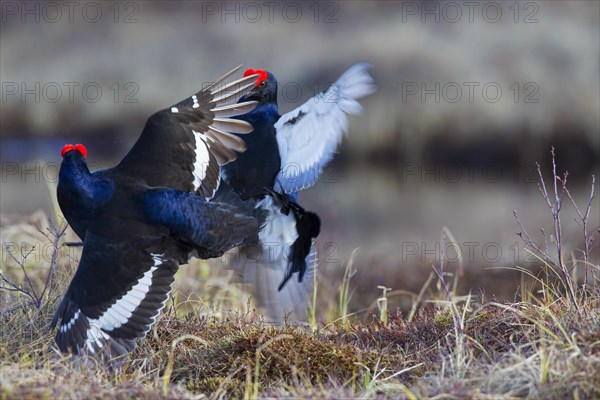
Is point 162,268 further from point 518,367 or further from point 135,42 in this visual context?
point 135,42

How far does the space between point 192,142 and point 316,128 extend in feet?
3.21

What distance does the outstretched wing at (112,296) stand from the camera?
3.97 meters

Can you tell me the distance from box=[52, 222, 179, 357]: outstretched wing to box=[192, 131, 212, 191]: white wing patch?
471 mm

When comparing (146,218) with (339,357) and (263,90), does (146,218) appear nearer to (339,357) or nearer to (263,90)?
(339,357)

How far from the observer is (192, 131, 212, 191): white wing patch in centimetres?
448

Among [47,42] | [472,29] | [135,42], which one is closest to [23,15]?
[47,42]

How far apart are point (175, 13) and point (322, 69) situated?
3676 millimetres

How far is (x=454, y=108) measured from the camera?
12.5m

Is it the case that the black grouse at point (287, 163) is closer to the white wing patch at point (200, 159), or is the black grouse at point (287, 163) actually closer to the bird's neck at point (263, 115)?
the bird's neck at point (263, 115)

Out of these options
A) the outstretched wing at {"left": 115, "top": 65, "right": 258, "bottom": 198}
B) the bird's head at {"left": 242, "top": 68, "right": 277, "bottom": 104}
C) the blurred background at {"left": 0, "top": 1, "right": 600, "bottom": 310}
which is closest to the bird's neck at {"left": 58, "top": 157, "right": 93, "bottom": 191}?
the outstretched wing at {"left": 115, "top": 65, "right": 258, "bottom": 198}

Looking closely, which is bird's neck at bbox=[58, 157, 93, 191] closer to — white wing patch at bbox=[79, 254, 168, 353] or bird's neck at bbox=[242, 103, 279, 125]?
white wing patch at bbox=[79, 254, 168, 353]

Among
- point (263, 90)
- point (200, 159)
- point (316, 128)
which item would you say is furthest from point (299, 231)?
point (200, 159)

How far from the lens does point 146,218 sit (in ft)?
14.0

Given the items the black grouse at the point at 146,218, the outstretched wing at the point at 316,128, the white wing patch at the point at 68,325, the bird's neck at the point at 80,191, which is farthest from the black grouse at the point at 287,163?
the white wing patch at the point at 68,325
